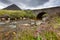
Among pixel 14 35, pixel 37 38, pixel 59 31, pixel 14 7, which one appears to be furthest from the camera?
pixel 14 7

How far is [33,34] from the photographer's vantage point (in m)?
5.96

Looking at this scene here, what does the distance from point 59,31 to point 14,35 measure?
60.6 inches

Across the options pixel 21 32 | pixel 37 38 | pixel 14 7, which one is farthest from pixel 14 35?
pixel 14 7

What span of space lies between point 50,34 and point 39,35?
0.57m

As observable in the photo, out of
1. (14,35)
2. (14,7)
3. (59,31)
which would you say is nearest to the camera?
(14,35)

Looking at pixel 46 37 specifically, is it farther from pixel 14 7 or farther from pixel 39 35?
pixel 14 7

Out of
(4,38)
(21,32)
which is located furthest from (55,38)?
(4,38)

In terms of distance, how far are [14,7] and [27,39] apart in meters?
26.9

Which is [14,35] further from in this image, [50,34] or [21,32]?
[50,34]

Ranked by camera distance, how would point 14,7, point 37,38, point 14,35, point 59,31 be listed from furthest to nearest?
point 14,7 < point 59,31 < point 14,35 < point 37,38

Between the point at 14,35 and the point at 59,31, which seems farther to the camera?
the point at 59,31

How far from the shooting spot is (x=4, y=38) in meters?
6.19

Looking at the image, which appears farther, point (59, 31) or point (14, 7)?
point (14, 7)

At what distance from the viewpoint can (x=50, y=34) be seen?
621 cm
